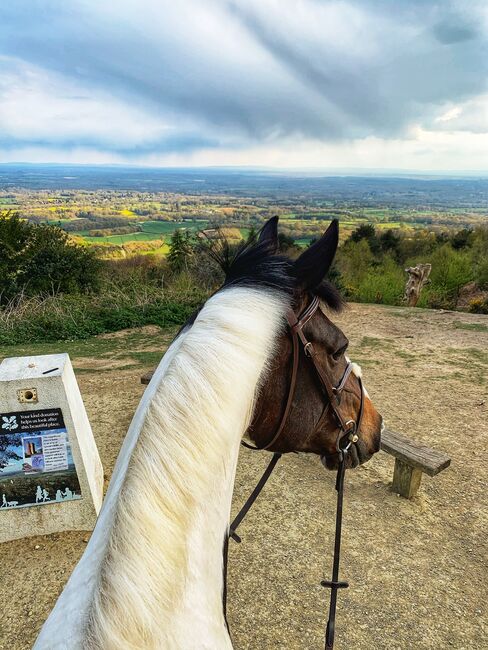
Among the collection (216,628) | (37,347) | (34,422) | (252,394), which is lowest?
(37,347)

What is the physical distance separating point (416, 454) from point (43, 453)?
3.33 m

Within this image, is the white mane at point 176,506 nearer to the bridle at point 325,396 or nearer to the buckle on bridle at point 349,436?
the bridle at point 325,396

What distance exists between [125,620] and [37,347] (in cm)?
987

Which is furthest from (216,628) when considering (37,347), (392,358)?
(37,347)

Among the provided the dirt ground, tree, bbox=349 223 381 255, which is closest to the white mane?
the dirt ground

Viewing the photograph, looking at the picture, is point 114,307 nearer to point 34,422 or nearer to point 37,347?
point 37,347

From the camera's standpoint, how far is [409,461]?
398 centimetres

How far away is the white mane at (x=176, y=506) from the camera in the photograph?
3.04 feet

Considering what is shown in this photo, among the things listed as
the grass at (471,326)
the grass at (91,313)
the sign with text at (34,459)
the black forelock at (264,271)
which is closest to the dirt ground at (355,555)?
the sign with text at (34,459)

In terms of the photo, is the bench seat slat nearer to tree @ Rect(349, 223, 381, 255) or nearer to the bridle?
the bridle

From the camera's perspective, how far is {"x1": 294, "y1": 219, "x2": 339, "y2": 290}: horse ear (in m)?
1.36

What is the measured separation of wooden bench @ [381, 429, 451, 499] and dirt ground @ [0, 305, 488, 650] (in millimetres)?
150

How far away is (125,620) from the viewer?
2.99 ft

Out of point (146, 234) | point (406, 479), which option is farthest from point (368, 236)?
point (406, 479)
